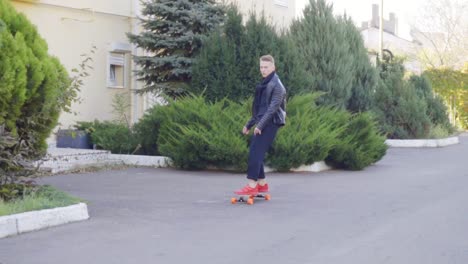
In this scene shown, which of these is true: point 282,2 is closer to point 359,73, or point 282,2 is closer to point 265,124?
point 359,73

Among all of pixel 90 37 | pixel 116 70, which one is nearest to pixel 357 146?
pixel 90 37

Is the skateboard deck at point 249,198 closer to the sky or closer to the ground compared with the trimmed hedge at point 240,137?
closer to the ground

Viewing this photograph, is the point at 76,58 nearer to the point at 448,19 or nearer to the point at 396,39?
the point at 448,19

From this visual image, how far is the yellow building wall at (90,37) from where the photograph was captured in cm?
1770

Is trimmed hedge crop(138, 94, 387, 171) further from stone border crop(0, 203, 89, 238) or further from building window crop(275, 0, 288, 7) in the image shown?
building window crop(275, 0, 288, 7)

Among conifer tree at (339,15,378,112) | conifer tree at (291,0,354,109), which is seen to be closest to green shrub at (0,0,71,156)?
conifer tree at (291,0,354,109)

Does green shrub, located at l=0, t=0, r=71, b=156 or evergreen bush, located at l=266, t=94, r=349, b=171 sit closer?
green shrub, located at l=0, t=0, r=71, b=156

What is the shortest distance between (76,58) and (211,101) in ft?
13.8

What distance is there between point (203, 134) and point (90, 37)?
19.9ft

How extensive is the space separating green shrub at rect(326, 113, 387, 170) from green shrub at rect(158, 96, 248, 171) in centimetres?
204

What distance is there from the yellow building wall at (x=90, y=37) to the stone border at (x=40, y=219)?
29.7 ft

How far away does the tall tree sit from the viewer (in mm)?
17672

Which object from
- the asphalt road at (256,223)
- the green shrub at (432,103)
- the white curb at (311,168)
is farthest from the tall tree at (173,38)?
the green shrub at (432,103)

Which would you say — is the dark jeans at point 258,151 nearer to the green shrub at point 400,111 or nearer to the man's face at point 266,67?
the man's face at point 266,67
